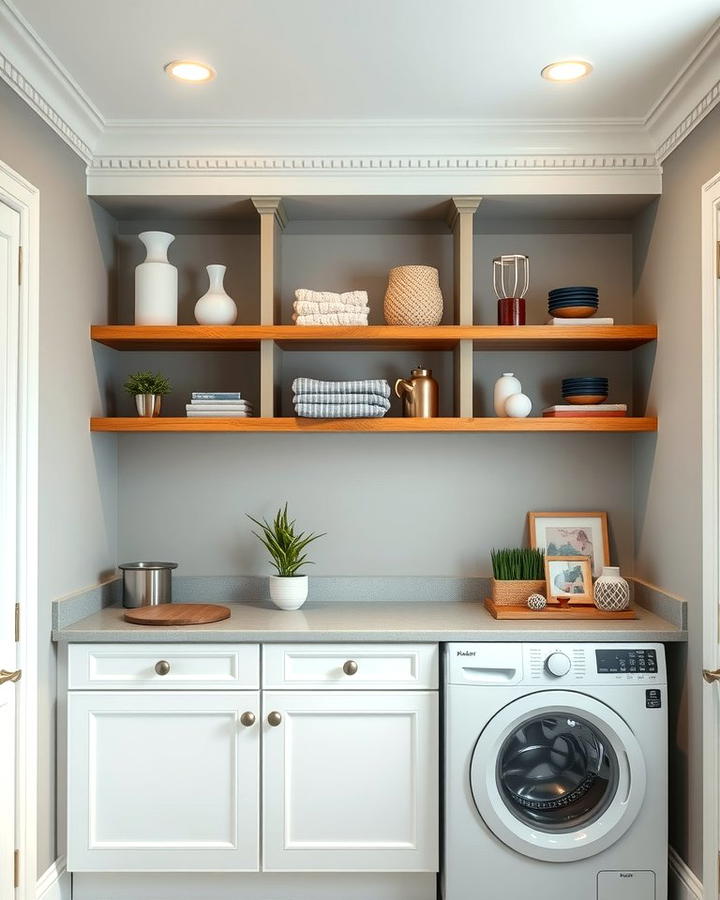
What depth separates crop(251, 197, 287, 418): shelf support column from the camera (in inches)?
118

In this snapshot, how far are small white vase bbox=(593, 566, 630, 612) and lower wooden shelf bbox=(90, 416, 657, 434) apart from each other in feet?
1.70

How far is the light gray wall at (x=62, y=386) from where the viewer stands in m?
2.57

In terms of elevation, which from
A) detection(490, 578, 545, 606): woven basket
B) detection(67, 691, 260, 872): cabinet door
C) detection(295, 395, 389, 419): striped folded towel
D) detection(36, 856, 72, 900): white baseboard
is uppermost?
detection(295, 395, 389, 419): striped folded towel

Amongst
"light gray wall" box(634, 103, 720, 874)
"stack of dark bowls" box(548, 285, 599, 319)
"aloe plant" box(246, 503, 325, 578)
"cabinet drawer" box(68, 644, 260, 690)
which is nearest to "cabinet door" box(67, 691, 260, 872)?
"cabinet drawer" box(68, 644, 260, 690)

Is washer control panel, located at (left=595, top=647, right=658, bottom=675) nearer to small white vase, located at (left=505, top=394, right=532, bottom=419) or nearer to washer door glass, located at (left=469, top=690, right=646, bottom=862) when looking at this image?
washer door glass, located at (left=469, top=690, right=646, bottom=862)

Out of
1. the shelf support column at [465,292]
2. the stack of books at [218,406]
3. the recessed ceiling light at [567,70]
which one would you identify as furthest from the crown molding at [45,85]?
the recessed ceiling light at [567,70]

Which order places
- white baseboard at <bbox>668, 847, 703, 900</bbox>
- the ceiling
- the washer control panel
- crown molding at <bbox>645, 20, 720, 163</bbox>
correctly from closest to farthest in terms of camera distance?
the ceiling, crown molding at <bbox>645, 20, 720, 163</bbox>, white baseboard at <bbox>668, 847, 703, 900</bbox>, the washer control panel

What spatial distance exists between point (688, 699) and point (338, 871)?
4.02 feet

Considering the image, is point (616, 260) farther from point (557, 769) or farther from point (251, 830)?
point (251, 830)

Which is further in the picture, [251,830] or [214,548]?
[214,548]

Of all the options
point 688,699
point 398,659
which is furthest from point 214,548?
point 688,699

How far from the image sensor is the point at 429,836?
267 centimetres

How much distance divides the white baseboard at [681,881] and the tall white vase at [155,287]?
2.48 meters

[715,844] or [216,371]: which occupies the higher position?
[216,371]
